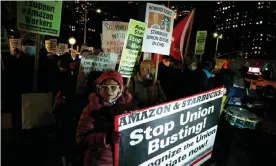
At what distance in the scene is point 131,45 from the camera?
421 cm

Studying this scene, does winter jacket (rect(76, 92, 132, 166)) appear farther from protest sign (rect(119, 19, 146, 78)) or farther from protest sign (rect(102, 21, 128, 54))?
protest sign (rect(102, 21, 128, 54))

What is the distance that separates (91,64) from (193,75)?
2.47 metres

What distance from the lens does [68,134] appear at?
4.96m

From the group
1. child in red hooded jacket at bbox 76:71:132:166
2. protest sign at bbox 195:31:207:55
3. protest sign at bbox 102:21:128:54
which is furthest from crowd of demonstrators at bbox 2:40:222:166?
protest sign at bbox 195:31:207:55

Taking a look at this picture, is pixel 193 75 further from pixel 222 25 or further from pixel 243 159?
pixel 222 25

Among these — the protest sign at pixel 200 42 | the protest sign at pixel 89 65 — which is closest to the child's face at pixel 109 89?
the protest sign at pixel 89 65

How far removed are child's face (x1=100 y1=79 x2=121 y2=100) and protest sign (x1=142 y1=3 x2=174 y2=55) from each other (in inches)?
56.5

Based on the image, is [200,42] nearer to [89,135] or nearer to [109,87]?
[109,87]

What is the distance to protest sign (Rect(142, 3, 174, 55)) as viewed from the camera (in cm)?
411

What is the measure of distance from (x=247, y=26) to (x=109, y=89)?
4159 inches

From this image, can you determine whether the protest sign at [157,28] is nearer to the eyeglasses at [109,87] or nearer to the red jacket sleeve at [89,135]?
the eyeglasses at [109,87]

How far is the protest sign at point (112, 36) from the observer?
473 centimetres

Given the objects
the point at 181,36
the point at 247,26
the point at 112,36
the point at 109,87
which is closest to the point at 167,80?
the point at 181,36

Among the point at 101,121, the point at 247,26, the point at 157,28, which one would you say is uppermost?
the point at 247,26
